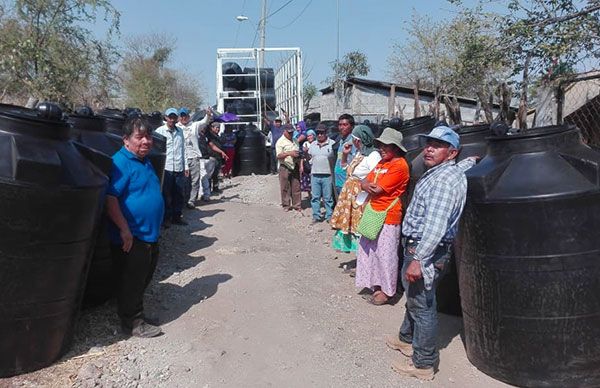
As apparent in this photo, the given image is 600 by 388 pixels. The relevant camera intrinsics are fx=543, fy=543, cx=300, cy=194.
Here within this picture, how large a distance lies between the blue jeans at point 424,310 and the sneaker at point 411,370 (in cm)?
3

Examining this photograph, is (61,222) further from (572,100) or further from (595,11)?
(572,100)

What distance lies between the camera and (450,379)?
385 centimetres

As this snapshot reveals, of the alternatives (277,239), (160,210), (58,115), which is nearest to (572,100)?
(277,239)

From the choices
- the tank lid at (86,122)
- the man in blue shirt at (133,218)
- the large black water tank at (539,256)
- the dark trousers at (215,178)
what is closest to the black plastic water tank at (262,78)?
the dark trousers at (215,178)

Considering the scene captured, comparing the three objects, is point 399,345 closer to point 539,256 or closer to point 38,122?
point 539,256

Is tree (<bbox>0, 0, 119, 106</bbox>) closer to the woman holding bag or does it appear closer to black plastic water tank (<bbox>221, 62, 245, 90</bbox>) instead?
black plastic water tank (<bbox>221, 62, 245, 90</bbox>)

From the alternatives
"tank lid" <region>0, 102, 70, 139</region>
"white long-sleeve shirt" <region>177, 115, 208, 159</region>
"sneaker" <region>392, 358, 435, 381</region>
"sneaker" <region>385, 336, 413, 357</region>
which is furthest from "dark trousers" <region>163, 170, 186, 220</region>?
"sneaker" <region>392, 358, 435, 381</region>

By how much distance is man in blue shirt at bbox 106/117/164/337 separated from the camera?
4125mm

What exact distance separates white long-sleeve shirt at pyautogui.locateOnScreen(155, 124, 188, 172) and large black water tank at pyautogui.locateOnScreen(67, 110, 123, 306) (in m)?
2.53

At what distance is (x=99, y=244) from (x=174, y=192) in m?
3.90

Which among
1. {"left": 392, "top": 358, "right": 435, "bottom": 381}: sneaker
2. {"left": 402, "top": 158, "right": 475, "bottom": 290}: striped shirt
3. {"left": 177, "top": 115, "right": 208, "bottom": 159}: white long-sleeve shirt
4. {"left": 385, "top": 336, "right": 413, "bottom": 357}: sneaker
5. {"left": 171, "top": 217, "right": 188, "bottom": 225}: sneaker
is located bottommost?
{"left": 392, "top": 358, "right": 435, "bottom": 381}: sneaker

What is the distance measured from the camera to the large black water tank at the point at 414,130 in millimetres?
6066

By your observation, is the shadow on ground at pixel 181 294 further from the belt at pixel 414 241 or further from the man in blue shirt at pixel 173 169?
the man in blue shirt at pixel 173 169

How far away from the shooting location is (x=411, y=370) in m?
3.89
